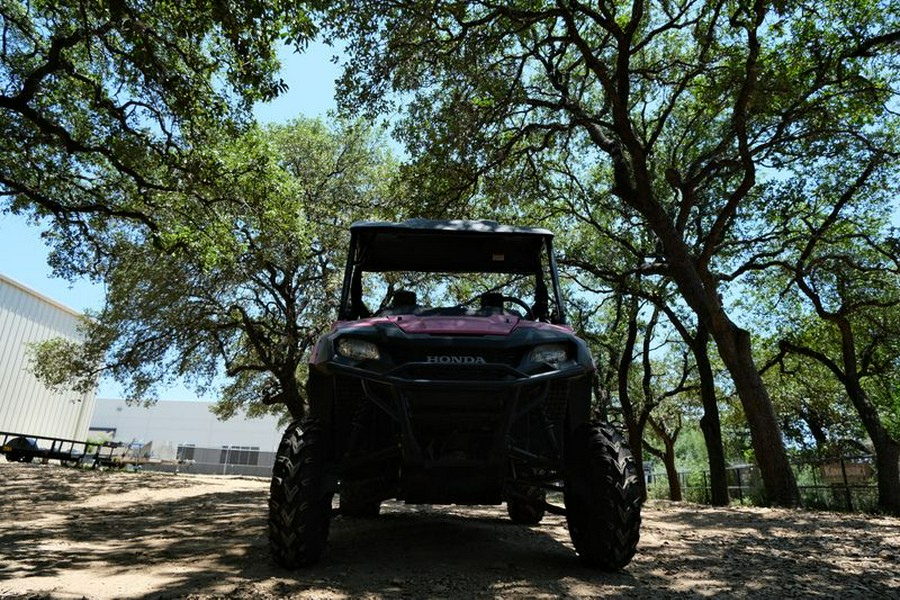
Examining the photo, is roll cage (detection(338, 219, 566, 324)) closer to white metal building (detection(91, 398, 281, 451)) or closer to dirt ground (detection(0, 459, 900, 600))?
dirt ground (detection(0, 459, 900, 600))

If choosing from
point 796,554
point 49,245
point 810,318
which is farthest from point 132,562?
point 810,318

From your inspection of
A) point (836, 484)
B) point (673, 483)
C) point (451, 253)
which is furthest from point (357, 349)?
point (673, 483)

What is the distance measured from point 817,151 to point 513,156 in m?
7.67

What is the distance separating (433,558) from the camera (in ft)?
14.1

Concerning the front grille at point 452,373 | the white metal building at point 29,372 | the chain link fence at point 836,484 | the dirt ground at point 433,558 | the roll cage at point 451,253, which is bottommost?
the dirt ground at point 433,558

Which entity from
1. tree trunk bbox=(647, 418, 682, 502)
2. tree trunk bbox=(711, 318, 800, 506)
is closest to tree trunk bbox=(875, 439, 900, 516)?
tree trunk bbox=(711, 318, 800, 506)

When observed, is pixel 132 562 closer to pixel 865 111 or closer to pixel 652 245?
pixel 865 111

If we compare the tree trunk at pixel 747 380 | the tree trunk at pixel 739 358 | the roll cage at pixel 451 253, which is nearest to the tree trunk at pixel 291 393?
the tree trunk at pixel 739 358

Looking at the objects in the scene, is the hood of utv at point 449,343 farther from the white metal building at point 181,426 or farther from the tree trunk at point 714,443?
the white metal building at point 181,426

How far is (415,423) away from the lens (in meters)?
3.61

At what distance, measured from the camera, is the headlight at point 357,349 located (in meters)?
3.70

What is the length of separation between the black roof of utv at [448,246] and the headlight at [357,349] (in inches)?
51.2

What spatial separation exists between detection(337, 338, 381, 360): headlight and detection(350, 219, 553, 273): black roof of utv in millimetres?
1299

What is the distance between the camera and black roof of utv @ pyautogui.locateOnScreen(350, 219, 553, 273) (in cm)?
471
